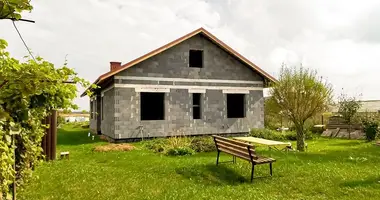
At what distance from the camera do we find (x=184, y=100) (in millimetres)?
17344

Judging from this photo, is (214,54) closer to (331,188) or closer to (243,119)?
(243,119)

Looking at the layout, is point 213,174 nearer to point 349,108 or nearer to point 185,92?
point 185,92

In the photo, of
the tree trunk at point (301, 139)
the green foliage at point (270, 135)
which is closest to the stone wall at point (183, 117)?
the green foliage at point (270, 135)

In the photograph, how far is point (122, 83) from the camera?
15.8m

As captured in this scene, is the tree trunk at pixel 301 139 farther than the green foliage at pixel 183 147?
Yes

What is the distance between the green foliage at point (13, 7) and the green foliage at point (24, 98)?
0.30m

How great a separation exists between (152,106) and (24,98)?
46.6ft

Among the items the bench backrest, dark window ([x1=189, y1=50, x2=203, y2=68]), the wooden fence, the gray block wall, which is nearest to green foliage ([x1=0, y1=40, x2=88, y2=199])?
the wooden fence

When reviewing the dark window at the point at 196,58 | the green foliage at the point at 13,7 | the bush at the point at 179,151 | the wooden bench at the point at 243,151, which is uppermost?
the dark window at the point at 196,58

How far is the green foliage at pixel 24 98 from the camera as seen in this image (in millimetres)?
2467

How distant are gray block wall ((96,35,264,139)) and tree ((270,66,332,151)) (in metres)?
5.14

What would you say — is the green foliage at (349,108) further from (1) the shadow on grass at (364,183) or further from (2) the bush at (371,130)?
(1) the shadow on grass at (364,183)

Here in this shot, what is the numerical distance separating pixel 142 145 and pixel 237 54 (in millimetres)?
8369

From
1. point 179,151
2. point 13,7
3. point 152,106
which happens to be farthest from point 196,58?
point 13,7
